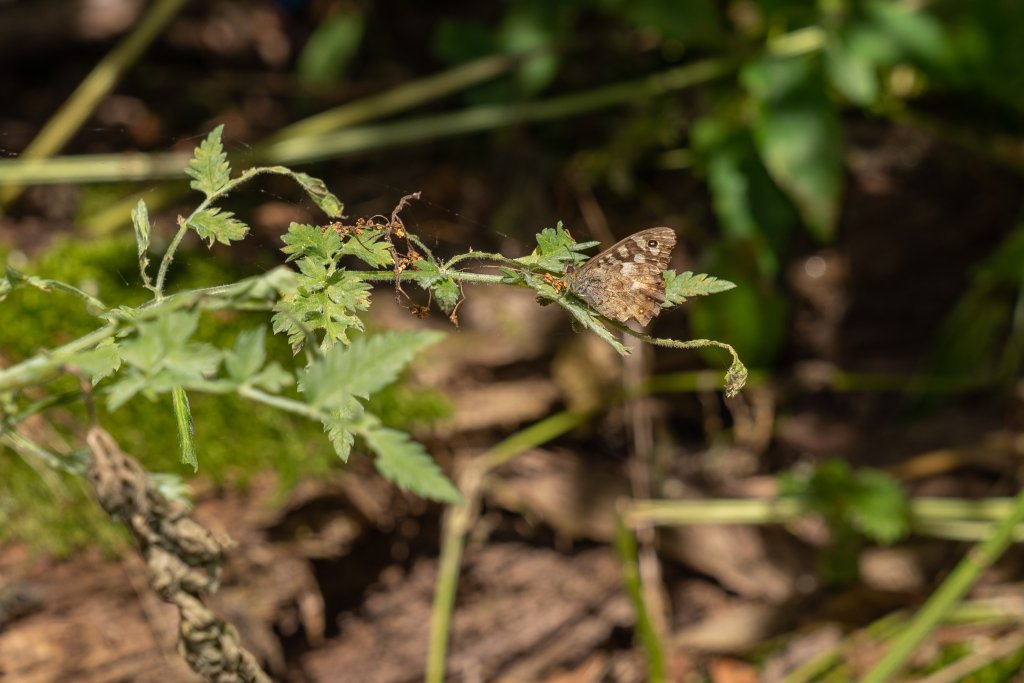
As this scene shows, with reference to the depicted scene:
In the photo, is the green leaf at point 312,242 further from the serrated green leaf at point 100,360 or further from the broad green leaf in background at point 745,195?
the broad green leaf in background at point 745,195

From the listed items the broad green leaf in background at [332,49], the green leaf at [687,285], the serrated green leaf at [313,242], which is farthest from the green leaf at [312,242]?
the broad green leaf in background at [332,49]

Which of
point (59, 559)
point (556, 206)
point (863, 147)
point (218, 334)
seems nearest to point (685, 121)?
point (556, 206)

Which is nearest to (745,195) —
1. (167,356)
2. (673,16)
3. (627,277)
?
(673,16)

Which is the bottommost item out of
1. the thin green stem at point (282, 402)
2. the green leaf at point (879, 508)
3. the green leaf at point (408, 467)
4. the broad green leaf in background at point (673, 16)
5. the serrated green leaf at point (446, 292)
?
the green leaf at point (408, 467)

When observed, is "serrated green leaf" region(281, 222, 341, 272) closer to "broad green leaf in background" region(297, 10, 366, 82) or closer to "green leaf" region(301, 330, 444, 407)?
"green leaf" region(301, 330, 444, 407)

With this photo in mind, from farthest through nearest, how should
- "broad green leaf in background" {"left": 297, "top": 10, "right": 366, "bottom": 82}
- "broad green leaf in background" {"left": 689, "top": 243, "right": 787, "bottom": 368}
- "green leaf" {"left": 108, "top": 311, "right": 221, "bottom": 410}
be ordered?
"broad green leaf in background" {"left": 297, "top": 10, "right": 366, "bottom": 82} → "broad green leaf in background" {"left": 689, "top": 243, "right": 787, "bottom": 368} → "green leaf" {"left": 108, "top": 311, "right": 221, "bottom": 410}

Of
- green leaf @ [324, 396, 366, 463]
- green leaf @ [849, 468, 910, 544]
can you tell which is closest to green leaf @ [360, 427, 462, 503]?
green leaf @ [324, 396, 366, 463]

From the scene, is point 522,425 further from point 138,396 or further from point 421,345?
point 421,345
